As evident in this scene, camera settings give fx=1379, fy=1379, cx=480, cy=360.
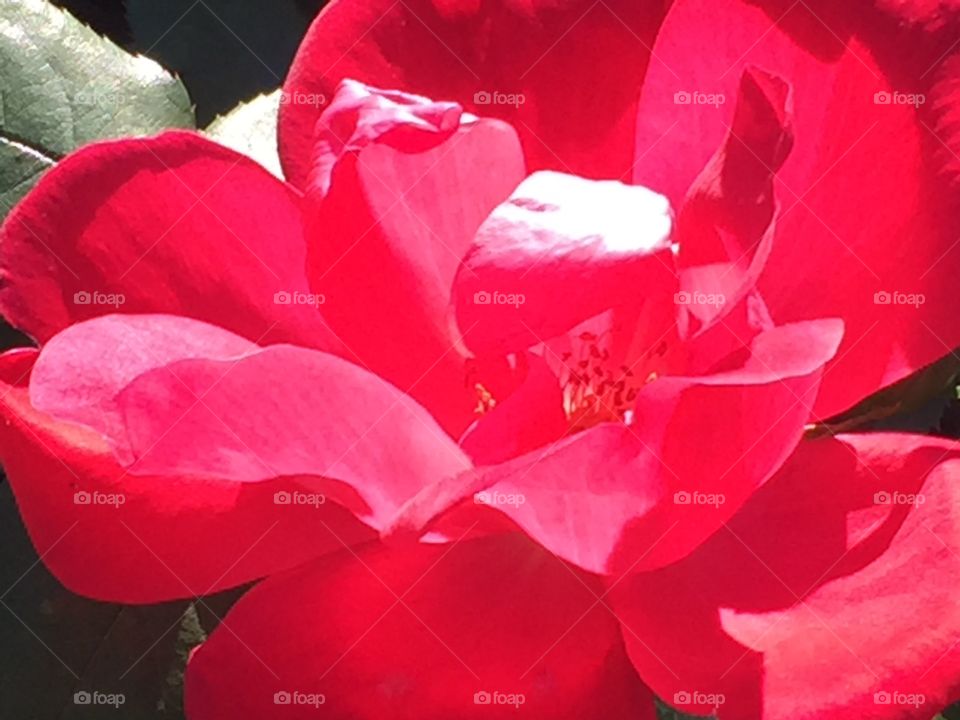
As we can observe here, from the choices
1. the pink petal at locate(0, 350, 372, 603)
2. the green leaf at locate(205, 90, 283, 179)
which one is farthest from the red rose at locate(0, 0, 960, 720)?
the green leaf at locate(205, 90, 283, 179)

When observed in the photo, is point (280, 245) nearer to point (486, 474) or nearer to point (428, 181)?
point (428, 181)

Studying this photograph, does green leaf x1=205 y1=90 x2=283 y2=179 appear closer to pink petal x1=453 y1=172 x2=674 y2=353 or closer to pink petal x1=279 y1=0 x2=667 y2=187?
pink petal x1=279 y1=0 x2=667 y2=187

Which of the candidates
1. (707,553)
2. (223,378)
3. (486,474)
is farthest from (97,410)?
(707,553)

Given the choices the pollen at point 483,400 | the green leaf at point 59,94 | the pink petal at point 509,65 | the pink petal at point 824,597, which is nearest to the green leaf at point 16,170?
the green leaf at point 59,94

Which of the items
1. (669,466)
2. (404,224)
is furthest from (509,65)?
(669,466)

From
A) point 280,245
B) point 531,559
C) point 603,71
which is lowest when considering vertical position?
point 531,559

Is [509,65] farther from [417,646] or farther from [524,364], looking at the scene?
[417,646]
